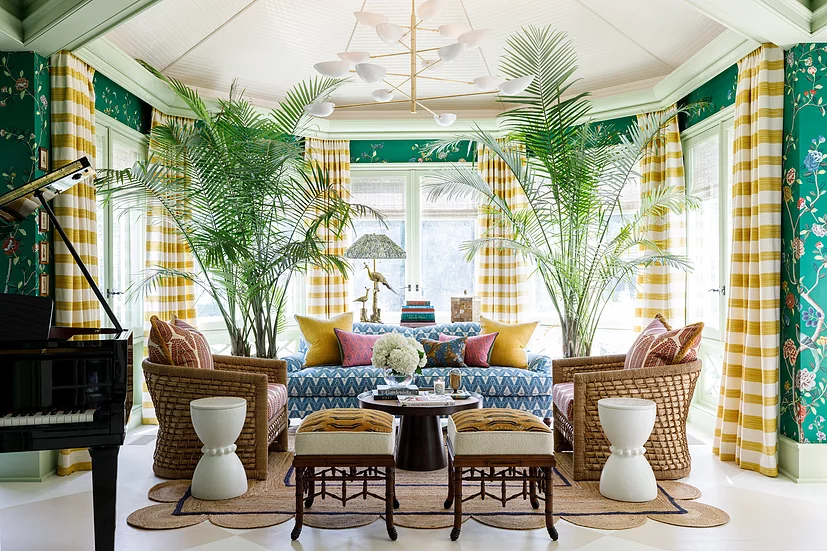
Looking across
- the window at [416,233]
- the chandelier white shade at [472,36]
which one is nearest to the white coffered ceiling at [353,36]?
the window at [416,233]

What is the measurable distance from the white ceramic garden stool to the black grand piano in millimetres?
2457

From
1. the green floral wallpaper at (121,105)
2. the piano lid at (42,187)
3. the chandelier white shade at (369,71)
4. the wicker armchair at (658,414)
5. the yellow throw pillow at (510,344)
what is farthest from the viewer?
the yellow throw pillow at (510,344)

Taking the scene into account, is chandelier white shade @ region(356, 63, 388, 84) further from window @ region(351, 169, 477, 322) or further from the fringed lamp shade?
window @ region(351, 169, 477, 322)

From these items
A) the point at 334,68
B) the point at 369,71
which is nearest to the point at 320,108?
the point at 334,68

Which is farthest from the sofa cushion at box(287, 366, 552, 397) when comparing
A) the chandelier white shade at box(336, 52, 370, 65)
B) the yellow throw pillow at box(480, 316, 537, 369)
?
the chandelier white shade at box(336, 52, 370, 65)

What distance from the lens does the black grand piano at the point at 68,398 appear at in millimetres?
2561

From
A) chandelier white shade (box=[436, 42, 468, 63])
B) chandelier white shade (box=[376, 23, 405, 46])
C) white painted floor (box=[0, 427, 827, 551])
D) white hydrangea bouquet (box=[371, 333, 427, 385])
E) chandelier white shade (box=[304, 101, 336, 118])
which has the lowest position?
white painted floor (box=[0, 427, 827, 551])

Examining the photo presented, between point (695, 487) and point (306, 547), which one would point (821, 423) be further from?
point (306, 547)

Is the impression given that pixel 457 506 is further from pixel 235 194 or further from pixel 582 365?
pixel 235 194

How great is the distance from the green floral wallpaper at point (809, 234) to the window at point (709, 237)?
93cm

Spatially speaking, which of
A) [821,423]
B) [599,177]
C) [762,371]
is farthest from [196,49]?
[821,423]

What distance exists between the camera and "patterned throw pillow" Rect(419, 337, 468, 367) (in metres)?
5.38

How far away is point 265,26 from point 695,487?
4.36 metres

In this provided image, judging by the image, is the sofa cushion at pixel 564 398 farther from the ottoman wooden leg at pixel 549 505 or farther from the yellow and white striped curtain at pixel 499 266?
the yellow and white striped curtain at pixel 499 266
